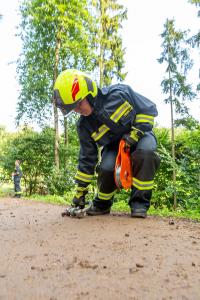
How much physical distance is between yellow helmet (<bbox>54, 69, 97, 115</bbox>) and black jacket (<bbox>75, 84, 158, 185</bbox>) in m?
0.25

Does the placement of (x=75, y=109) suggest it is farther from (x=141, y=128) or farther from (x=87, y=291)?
(x=87, y=291)

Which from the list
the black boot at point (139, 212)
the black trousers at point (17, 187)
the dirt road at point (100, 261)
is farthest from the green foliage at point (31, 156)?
the dirt road at point (100, 261)

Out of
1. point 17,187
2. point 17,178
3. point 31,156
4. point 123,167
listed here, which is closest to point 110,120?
point 123,167

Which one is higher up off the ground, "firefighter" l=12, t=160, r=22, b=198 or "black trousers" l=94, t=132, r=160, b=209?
"black trousers" l=94, t=132, r=160, b=209

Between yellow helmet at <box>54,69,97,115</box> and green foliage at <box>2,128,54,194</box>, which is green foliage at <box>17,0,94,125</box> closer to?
green foliage at <box>2,128,54,194</box>

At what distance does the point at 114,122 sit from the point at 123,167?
525 mm

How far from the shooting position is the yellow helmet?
365cm

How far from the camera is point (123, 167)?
154 inches

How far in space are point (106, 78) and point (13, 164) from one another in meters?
7.87

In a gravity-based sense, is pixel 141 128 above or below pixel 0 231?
above

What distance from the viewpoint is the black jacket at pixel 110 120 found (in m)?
3.82

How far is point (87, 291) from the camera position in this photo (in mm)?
1614

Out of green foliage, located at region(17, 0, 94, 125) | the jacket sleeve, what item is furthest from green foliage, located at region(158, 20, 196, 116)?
the jacket sleeve

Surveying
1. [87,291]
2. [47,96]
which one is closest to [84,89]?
[87,291]
